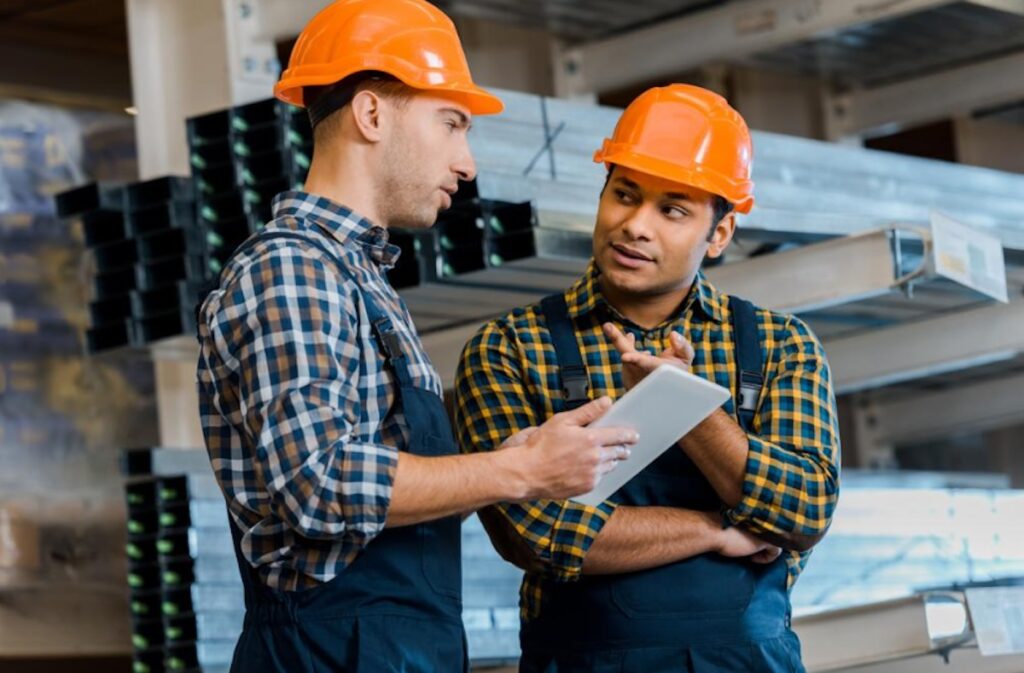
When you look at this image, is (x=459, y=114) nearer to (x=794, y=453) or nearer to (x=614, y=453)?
(x=614, y=453)

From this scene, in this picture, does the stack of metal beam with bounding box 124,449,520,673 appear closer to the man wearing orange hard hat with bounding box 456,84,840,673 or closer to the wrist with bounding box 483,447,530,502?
the man wearing orange hard hat with bounding box 456,84,840,673

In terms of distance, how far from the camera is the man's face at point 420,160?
3041 mm

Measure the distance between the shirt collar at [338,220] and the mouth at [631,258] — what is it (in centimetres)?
61

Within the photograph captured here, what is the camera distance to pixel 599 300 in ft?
→ 11.6

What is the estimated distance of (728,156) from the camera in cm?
366

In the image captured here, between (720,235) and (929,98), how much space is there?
4737 mm

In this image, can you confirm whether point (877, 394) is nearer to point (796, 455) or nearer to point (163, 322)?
point (163, 322)

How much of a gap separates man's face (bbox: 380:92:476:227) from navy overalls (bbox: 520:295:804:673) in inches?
20.4

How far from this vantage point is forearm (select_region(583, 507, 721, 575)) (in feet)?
10.7

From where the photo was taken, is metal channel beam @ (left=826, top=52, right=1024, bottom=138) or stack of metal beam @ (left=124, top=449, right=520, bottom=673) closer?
stack of metal beam @ (left=124, top=449, right=520, bottom=673)

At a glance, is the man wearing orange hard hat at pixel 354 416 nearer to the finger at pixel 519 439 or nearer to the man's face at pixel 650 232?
the finger at pixel 519 439

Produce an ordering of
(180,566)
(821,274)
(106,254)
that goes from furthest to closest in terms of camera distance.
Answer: (106,254) < (180,566) < (821,274)

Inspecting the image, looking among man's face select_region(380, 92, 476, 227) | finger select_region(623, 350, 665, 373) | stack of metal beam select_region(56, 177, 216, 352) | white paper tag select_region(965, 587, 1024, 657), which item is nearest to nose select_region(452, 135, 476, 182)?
man's face select_region(380, 92, 476, 227)

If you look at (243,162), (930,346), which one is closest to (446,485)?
(243,162)
